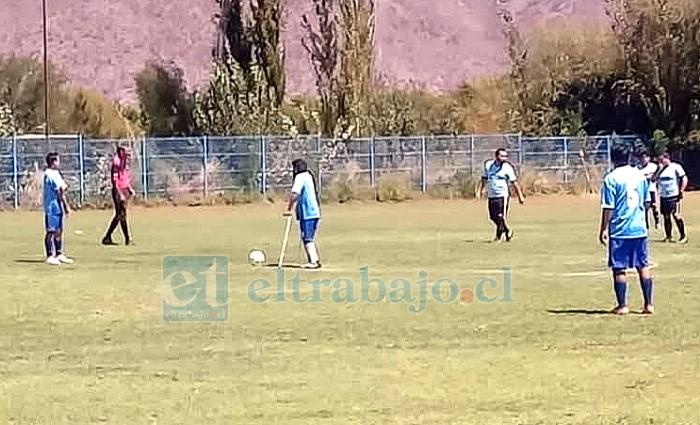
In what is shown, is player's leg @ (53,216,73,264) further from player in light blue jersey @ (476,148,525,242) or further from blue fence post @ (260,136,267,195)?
blue fence post @ (260,136,267,195)

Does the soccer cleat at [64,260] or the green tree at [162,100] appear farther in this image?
the green tree at [162,100]

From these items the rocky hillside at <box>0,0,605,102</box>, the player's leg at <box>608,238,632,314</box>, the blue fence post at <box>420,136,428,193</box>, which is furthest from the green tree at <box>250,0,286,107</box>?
the rocky hillside at <box>0,0,605,102</box>

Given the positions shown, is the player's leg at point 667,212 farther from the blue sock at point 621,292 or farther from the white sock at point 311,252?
the blue sock at point 621,292

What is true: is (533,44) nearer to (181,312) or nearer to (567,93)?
(567,93)

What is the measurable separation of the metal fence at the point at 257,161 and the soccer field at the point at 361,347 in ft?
72.7

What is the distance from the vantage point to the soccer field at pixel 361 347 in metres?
12.2

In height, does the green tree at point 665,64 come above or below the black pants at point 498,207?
above

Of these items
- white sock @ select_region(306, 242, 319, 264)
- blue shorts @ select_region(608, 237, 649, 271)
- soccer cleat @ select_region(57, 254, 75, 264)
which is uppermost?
blue shorts @ select_region(608, 237, 649, 271)

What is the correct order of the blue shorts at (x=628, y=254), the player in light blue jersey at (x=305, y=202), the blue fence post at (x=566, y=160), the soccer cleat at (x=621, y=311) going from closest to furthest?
the blue shorts at (x=628, y=254), the soccer cleat at (x=621, y=311), the player in light blue jersey at (x=305, y=202), the blue fence post at (x=566, y=160)

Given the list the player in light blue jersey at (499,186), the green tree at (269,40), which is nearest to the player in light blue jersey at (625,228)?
the player in light blue jersey at (499,186)

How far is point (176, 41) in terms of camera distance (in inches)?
5025

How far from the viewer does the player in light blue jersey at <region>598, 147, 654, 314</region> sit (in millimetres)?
17891

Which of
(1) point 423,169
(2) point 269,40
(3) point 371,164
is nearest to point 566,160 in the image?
(1) point 423,169

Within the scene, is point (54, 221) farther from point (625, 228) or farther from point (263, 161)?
point (263, 161)
